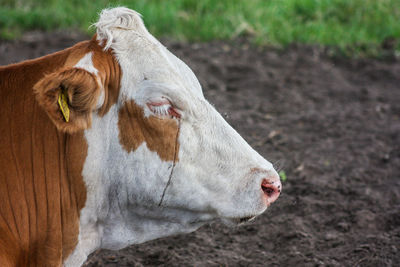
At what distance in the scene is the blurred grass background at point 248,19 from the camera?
7.66 metres

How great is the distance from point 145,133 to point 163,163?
17cm

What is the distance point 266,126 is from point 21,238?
11.2 feet

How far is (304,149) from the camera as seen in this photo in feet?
17.5

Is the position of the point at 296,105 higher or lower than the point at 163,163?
lower

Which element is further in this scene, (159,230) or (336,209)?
(336,209)

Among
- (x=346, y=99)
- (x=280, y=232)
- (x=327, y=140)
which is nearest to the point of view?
(x=280, y=232)

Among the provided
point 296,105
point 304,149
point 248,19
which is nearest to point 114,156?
point 304,149

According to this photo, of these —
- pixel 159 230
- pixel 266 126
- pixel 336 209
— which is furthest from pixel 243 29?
pixel 159 230

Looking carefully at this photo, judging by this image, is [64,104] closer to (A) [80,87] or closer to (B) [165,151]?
(A) [80,87]

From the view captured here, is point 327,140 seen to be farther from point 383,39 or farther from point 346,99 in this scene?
point 383,39

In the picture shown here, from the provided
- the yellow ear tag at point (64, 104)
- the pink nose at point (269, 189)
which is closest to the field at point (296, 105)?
the pink nose at point (269, 189)

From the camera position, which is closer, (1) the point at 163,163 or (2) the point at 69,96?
(2) the point at 69,96

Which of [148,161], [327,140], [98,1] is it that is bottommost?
[327,140]

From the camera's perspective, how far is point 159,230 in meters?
2.99
